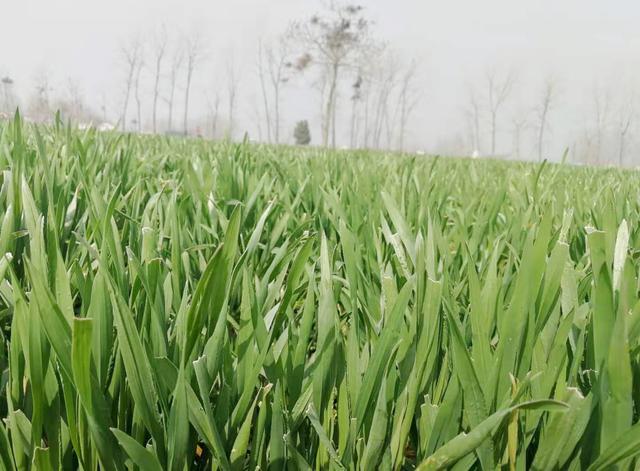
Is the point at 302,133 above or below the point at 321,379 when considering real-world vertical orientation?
Answer: above

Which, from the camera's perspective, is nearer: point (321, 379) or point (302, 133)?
point (321, 379)

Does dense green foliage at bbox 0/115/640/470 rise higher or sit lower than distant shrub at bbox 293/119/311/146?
lower

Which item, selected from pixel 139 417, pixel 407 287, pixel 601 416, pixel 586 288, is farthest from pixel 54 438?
pixel 586 288

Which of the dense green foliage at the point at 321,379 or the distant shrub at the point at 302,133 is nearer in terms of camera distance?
the dense green foliage at the point at 321,379

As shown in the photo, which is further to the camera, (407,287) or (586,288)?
(586,288)

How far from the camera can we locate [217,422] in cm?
43

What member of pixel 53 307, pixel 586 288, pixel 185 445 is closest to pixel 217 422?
pixel 185 445

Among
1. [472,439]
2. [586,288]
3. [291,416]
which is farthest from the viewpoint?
[586,288]

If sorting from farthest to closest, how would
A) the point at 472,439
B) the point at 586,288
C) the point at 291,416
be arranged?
the point at 586,288 < the point at 291,416 < the point at 472,439

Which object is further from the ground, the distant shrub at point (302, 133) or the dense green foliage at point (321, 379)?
the distant shrub at point (302, 133)

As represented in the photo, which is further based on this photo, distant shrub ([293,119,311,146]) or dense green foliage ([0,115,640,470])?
distant shrub ([293,119,311,146])

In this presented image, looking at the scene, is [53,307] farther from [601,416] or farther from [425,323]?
[601,416]

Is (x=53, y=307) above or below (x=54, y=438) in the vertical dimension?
above

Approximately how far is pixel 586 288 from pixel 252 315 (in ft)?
1.33
